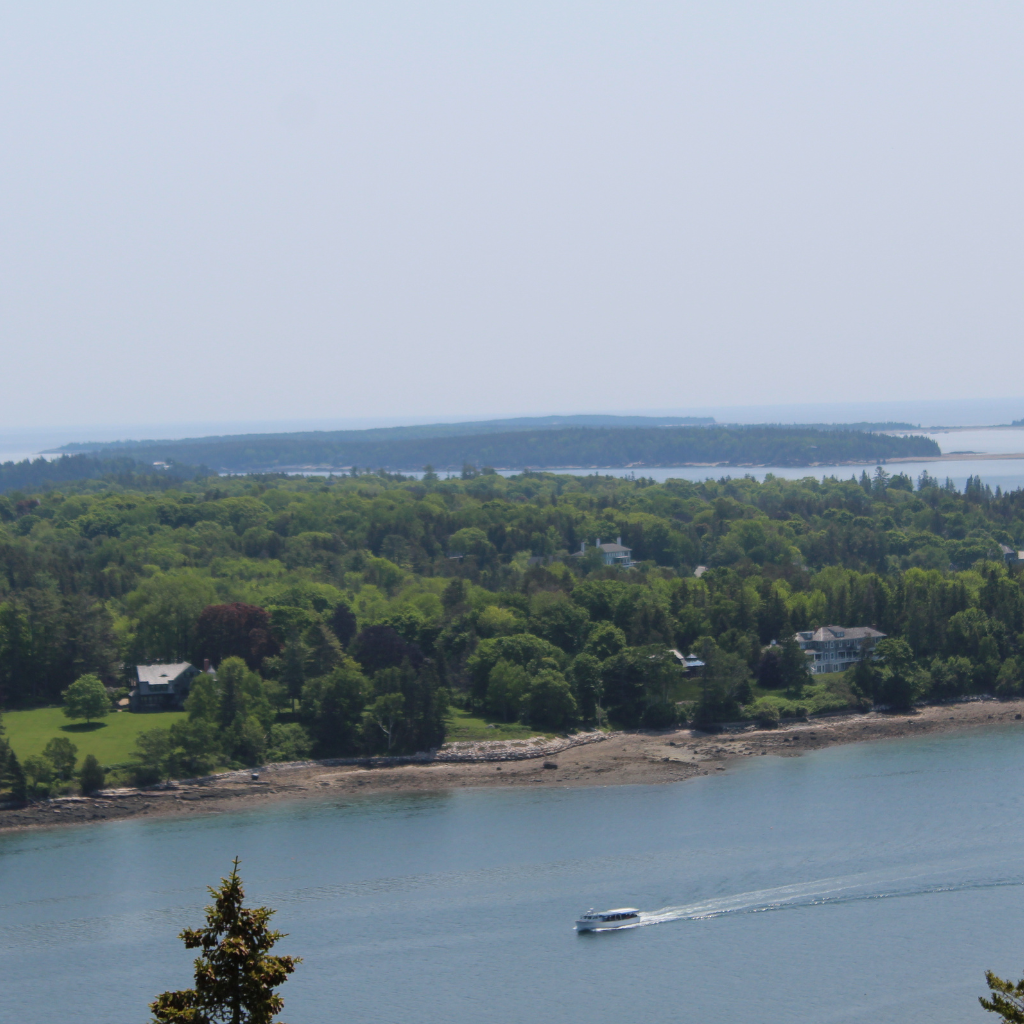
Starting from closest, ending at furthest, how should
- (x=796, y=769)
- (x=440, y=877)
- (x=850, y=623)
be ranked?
(x=440, y=877)
(x=796, y=769)
(x=850, y=623)

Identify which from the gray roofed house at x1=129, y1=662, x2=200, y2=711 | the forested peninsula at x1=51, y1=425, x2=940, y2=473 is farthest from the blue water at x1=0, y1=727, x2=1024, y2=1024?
the forested peninsula at x1=51, y1=425, x2=940, y2=473

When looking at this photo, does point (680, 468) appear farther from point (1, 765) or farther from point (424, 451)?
point (1, 765)

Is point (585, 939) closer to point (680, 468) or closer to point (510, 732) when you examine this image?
point (510, 732)

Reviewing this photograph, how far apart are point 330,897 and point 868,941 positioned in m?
11.4

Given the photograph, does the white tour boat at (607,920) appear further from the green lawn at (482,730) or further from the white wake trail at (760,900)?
the green lawn at (482,730)

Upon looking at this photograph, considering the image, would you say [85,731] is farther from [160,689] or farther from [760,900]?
[760,900]

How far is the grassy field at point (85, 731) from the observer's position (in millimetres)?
37250

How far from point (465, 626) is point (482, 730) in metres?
7.45

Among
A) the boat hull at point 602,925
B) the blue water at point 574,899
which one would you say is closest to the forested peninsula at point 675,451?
the blue water at point 574,899

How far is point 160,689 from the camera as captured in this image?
42906 millimetres

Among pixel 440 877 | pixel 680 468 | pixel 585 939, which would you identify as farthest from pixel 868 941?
pixel 680 468

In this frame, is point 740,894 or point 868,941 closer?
point 868,941

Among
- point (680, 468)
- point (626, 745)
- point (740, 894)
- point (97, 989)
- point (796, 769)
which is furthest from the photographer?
point (680, 468)

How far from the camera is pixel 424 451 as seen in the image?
19688 centimetres
